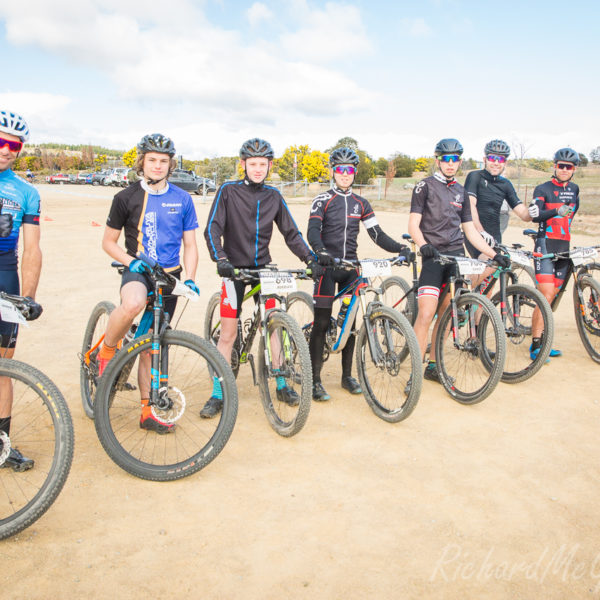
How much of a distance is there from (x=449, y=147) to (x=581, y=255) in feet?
7.05

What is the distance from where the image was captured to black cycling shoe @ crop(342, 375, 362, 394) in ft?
15.8

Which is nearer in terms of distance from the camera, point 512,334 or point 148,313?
point 148,313

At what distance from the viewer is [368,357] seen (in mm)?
4555

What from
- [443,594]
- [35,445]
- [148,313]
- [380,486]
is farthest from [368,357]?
[35,445]

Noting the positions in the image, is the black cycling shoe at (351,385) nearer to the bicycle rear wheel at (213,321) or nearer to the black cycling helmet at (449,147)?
the bicycle rear wheel at (213,321)

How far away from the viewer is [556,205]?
603 cm

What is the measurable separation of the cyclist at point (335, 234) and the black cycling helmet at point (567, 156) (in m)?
2.68

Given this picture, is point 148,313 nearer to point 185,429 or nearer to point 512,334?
point 185,429

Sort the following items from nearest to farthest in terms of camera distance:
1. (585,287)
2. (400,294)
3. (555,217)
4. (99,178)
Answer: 1. (585,287)
2. (555,217)
3. (400,294)
4. (99,178)

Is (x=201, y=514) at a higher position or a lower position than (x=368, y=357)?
lower

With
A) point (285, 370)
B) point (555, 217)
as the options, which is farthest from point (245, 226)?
point (555, 217)

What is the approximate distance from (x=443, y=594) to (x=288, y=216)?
10.2ft

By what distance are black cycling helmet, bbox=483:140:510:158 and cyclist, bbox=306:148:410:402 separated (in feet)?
6.43

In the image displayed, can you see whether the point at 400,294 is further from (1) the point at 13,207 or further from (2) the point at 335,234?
(1) the point at 13,207
